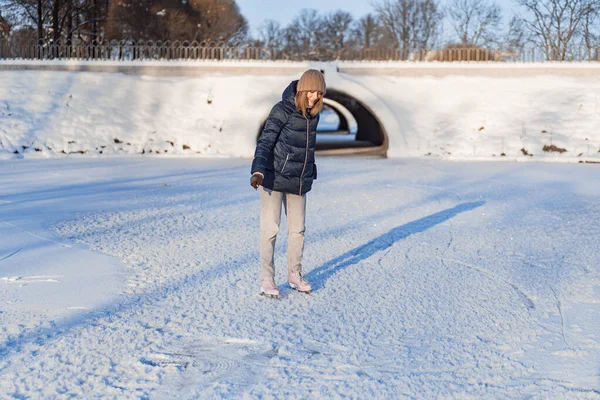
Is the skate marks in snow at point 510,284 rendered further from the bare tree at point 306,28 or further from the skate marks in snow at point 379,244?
the bare tree at point 306,28

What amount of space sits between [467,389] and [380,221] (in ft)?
17.1

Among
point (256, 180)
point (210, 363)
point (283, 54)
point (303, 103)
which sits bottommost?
point (210, 363)

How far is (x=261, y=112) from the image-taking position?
18.5 metres

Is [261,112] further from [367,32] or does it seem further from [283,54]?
[367,32]

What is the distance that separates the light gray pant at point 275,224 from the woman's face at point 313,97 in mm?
698

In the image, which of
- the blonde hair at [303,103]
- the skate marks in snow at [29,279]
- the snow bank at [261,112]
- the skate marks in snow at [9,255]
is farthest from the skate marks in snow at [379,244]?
the snow bank at [261,112]

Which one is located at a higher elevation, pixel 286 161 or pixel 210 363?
pixel 286 161

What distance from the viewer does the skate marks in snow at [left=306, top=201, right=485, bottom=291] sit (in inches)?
229

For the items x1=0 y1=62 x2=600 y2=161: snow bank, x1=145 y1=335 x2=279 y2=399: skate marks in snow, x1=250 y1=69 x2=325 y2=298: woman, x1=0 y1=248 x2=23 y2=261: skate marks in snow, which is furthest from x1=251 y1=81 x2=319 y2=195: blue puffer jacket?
x1=0 y1=62 x2=600 y2=161: snow bank

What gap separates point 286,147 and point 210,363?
71.1 inches

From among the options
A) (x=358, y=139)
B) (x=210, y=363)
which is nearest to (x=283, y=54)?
(x=358, y=139)

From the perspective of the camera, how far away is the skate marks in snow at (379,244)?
229 inches

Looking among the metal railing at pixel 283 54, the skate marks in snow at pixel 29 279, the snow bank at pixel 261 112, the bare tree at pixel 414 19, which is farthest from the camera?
the bare tree at pixel 414 19

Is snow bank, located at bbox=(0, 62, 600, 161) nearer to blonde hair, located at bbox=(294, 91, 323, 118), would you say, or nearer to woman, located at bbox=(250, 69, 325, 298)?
woman, located at bbox=(250, 69, 325, 298)
